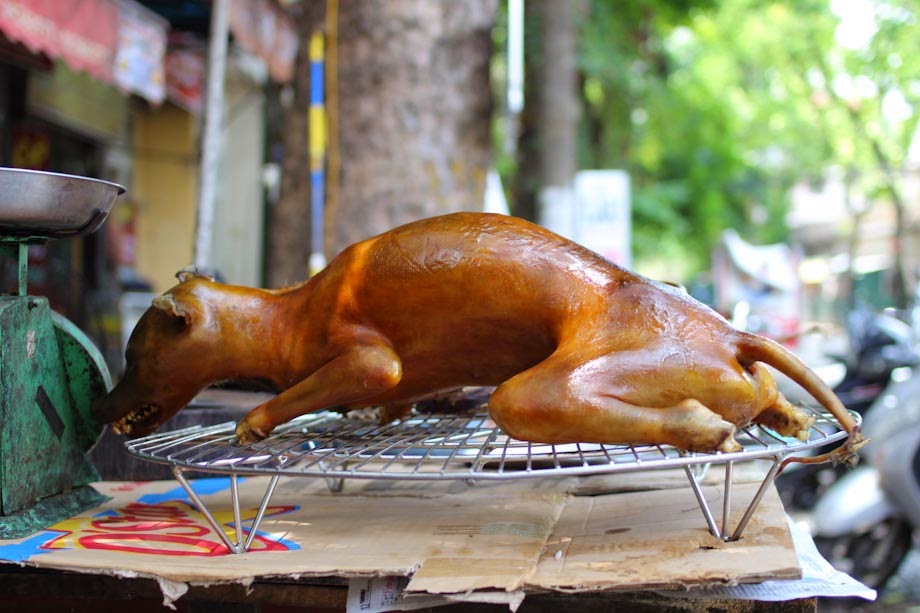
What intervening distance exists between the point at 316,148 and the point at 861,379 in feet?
12.6

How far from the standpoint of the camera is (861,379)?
5527 millimetres

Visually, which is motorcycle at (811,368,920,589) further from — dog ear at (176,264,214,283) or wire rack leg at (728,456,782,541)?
dog ear at (176,264,214,283)

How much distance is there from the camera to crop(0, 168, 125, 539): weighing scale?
2162 mm

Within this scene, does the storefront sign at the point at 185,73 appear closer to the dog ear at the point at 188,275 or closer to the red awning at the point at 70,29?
the red awning at the point at 70,29

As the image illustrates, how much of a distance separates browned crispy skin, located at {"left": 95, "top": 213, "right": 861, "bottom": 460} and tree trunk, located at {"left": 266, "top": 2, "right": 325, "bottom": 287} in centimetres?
260

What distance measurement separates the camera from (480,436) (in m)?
2.44

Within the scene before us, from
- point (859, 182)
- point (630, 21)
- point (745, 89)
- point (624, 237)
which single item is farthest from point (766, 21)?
point (624, 237)

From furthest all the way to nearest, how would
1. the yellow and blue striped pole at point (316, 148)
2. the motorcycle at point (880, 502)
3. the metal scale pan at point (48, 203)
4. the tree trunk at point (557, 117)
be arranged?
the tree trunk at point (557, 117), the yellow and blue striped pole at point (316, 148), the motorcycle at point (880, 502), the metal scale pan at point (48, 203)

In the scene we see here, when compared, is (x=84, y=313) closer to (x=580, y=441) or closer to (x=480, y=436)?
(x=480, y=436)

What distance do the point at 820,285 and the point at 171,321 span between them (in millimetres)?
40481

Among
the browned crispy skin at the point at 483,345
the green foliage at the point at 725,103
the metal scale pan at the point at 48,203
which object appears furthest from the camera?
the green foliage at the point at 725,103

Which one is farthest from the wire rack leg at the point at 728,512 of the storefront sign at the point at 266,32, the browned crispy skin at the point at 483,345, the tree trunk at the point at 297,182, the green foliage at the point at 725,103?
the green foliage at the point at 725,103

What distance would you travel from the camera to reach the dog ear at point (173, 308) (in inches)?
88.8

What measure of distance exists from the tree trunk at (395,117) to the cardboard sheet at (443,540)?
2.33 metres
